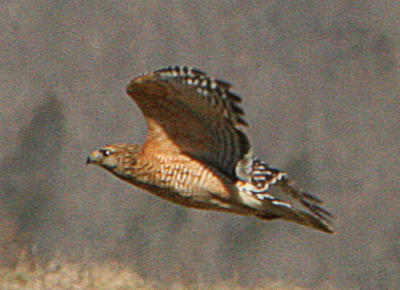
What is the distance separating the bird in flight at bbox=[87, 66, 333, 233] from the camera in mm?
3766

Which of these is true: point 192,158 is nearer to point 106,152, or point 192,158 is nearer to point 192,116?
point 192,116

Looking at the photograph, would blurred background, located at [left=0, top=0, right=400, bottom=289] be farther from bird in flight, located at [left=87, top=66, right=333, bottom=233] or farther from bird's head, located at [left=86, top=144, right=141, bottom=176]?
bird in flight, located at [left=87, top=66, right=333, bottom=233]

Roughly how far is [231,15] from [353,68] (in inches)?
65.0

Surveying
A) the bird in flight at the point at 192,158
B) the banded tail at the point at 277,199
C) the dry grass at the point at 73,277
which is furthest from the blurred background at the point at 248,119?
the bird in flight at the point at 192,158

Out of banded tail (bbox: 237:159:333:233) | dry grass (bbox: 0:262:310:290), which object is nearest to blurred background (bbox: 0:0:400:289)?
dry grass (bbox: 0:262:310:290)

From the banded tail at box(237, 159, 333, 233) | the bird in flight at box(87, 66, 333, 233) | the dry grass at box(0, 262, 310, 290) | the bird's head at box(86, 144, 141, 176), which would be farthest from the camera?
the dry grass at box(0, 262, 310, 290)

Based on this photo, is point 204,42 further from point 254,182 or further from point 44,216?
point 254,182

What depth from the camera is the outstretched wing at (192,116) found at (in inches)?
140

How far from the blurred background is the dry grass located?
0.12 meters

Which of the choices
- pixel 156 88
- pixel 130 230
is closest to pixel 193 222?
pixel 130 230

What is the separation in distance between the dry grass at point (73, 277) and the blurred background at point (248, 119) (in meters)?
0.12

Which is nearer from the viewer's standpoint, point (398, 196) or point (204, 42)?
point (204, 42)

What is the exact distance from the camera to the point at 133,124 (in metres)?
7.40

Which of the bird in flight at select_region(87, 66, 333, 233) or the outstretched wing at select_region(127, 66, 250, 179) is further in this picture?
the bird in flight at select_region(87, 66, 333, 233)
